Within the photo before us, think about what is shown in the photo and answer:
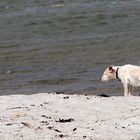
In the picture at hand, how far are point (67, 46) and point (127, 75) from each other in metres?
8.87

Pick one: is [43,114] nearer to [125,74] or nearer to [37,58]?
[125,74]

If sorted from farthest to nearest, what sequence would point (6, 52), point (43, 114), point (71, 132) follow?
point (6, 52) → point (43, 114) → point (71, 132)

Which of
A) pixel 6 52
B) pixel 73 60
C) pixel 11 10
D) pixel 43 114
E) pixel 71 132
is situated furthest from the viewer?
pixel 11 10

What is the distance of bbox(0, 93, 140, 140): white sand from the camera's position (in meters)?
9.63

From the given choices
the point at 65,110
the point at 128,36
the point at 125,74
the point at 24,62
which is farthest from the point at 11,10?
the point at 65,110

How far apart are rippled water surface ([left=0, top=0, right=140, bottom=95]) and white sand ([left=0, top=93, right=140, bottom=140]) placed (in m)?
3.24

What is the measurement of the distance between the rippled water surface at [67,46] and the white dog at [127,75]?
0.59m

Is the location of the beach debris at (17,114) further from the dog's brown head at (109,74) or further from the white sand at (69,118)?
the dog's brown head at (109,74)

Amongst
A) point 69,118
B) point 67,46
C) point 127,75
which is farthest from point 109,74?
point 67,46

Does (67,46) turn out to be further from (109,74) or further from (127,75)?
(127,75)

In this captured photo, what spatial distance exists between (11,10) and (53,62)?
19.7 meters

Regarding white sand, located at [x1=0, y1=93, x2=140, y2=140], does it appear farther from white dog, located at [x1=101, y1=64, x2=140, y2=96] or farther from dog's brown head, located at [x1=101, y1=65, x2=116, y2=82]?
dog's brown head, located at [x1=101, y1=65, x2=116, y2=82]

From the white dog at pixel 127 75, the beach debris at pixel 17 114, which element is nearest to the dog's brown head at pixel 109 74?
the white dog at pixel 127 75

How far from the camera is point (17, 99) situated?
1341 cm
